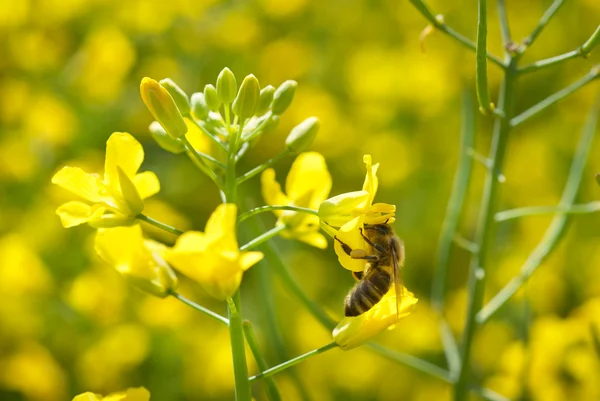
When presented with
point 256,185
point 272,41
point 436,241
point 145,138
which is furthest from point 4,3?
point 436,241

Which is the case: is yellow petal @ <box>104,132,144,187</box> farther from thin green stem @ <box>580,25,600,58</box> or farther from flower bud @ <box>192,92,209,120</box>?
thin green stem @ <box>580,25,600,58</box>

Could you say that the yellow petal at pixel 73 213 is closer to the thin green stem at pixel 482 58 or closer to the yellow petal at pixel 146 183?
the yellow petal at pixel 146 183

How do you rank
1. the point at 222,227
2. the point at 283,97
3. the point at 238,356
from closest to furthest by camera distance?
the point at 222,227, the point at 238,356, the point at 283,97

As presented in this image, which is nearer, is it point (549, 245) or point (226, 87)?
point (226, 87)

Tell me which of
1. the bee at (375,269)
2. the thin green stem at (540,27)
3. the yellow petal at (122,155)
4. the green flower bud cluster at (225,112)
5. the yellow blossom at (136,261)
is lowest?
the bee at (375,269)

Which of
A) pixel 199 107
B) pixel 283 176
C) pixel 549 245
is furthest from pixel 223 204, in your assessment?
pixel 283 176

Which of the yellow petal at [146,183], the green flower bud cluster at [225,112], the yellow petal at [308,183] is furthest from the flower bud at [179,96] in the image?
the yellow petal at [308,183]

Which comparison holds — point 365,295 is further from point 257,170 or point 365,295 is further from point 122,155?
point 122,155

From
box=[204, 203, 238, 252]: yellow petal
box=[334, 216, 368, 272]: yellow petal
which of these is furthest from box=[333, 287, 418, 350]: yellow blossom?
box=[204, 203, 238, 252]: yellow petal
